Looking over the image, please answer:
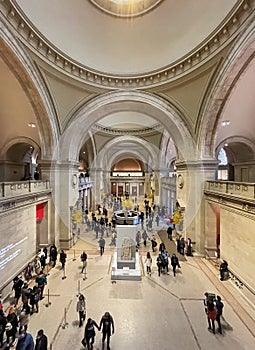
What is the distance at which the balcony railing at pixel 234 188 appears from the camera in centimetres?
715

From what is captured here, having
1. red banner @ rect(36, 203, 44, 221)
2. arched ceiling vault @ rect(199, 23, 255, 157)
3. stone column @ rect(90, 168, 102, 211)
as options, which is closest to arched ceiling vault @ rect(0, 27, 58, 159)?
red banner @ rect(36, 203, 44, 221)

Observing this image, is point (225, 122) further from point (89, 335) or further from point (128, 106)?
point (89, 335)

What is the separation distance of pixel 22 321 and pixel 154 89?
39.6 feet

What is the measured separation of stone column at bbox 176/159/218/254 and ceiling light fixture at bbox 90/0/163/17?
311 inches

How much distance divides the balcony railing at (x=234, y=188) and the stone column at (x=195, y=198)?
0.62 metres

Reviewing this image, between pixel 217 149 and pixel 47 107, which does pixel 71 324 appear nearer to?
pixel 47 107

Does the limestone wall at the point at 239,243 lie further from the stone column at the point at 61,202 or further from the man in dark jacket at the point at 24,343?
the stone column at the point at 61,202

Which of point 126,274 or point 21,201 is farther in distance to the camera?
point 126,274

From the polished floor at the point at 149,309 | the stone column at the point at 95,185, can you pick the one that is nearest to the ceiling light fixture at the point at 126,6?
the polished floor at the point at 149,309

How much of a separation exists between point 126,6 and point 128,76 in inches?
126

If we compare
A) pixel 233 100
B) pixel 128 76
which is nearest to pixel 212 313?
pixel 233 100

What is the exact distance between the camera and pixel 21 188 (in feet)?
28.0

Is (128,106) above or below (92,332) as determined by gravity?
above

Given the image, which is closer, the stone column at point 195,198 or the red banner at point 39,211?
the red banner at point 39,211
